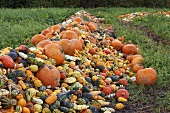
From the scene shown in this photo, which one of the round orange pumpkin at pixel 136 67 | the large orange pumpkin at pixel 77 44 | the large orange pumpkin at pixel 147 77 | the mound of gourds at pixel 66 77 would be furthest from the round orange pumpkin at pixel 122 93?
the large orange pumpkin at pixel 77 44

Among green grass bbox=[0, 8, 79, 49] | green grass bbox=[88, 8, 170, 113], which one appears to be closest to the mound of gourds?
green grass bbox=[88, 8, 170, 113]

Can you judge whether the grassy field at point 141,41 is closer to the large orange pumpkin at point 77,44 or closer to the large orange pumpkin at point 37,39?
the large orange pumpkin at point 37,39

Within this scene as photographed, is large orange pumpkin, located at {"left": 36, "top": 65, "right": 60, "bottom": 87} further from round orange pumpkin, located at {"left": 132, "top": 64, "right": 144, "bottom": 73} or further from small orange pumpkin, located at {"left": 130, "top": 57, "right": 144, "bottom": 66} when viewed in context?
small orange pumpkin, located at {"left": 130, "top": 57, "right": 144, "bottom": 66}

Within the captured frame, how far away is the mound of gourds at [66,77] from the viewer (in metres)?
3.84

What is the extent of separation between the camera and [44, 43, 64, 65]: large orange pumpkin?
15.9 feet

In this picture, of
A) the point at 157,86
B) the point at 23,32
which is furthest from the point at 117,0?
the point at 157,86

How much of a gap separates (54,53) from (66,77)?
378mm

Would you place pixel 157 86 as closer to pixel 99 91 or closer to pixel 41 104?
pixel 99 91

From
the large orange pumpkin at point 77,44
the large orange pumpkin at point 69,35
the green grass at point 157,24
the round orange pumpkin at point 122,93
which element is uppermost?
the large orange pumpkin at point 69,35

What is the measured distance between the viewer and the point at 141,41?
7.59m

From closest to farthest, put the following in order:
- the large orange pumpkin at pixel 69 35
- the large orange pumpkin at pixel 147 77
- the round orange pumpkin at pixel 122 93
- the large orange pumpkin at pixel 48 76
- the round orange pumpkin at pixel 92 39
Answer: the large orange pumpkin at pixel 48 76 → the round orange pumpkin at pixel 122 93 → the large orange pumpkin at pixel 147 77 → the large orange pumpkin at pixel 69 35 → the round orange pumpkin at pixel 92 39

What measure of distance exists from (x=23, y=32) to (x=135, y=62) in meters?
3.19

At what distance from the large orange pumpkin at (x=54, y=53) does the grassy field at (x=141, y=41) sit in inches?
38.9

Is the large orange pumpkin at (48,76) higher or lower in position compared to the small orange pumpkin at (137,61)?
higher
